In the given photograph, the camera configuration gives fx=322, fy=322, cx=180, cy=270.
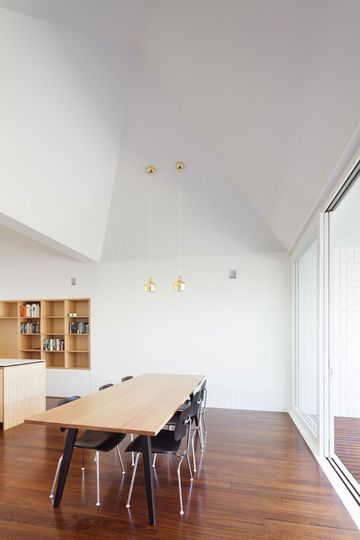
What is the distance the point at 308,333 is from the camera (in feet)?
13.8

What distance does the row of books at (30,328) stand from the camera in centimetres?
632

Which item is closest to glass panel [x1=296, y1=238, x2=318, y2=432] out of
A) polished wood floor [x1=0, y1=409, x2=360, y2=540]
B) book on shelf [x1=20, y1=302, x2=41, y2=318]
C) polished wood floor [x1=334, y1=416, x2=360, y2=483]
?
polished wood floor [x1=334, y1=416, x2=360, y2=483]

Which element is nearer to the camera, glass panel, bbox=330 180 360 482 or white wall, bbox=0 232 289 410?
glass panel, bbox=330 180 360 482

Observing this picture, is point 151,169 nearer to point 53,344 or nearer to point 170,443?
point 170,443

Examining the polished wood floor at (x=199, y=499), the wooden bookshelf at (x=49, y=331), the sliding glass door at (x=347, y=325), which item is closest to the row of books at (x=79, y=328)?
the wooden bookshelf at (x=49, y=331)

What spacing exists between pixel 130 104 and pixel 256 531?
3.98 meters

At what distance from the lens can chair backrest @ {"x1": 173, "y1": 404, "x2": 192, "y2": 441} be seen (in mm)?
2553

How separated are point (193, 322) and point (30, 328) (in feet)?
10.8

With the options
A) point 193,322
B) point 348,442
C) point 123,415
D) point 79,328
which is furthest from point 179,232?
point 348,442

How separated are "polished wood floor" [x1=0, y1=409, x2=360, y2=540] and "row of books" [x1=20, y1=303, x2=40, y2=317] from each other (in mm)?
2872

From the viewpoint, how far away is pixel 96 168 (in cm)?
424

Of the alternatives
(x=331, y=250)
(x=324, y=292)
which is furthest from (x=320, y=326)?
(x=331, y=250)

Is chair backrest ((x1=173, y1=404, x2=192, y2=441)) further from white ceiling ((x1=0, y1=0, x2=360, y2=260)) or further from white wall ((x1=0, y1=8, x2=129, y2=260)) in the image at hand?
white wall ((x1=0, y1=8, x2=129, y2=260))

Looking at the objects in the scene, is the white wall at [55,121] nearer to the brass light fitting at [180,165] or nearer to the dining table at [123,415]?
the brass light fitting at [180,165]
